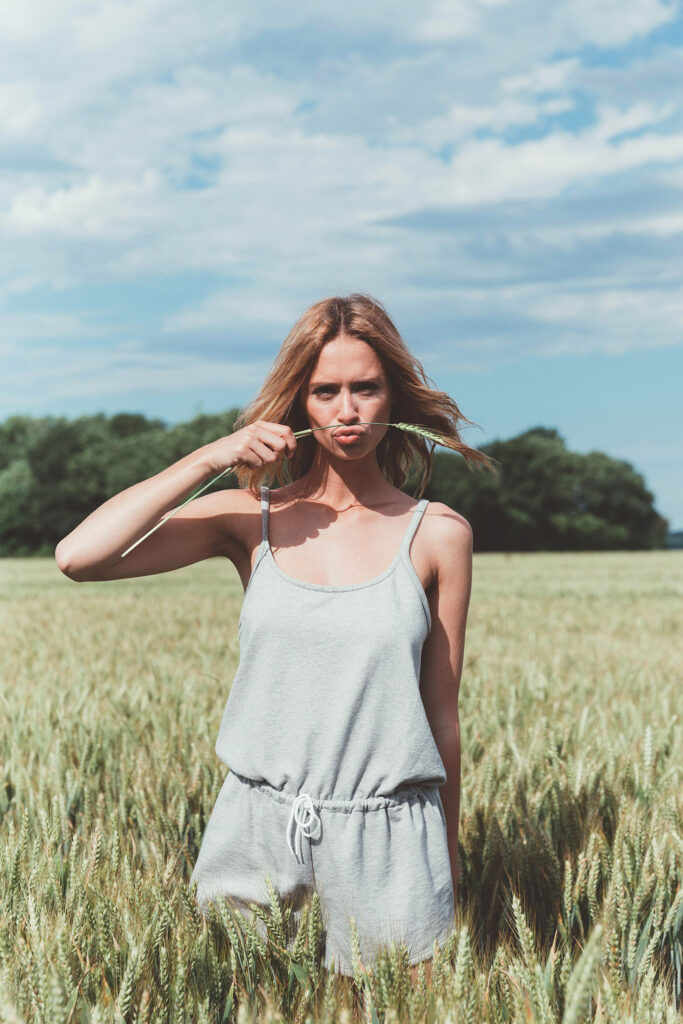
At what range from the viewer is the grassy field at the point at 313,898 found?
1497 millimetres

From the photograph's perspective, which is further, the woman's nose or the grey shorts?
the woman's nose

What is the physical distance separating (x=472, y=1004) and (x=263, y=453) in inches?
40.9

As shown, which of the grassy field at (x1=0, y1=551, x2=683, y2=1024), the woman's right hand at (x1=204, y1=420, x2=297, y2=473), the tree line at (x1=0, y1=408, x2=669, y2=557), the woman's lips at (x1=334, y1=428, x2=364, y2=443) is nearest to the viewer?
the grassy field at (x1=0, y1=551, x2=683, y2=1024)

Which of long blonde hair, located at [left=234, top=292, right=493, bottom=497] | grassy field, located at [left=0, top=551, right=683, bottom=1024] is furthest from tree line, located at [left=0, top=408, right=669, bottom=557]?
long blonde hair, located at [left=234, top=292, right=493, bottom=497]

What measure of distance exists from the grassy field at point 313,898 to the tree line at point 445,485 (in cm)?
3197

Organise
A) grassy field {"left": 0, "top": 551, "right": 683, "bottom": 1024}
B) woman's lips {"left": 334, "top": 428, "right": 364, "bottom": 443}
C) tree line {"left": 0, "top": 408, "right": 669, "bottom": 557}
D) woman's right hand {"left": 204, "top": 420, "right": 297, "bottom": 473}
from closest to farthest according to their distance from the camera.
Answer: grassy field {"left": 0, "top": 551, "right": 683, "bottom": 1024}
woman's right hand {"left": 204, "top": 420, "right": 297, "bottom": 473}
woman's lips {"left": 334, "top": 428, "right": 364, "bottom": 443}
tree line {"left": 0, "top": 408, "right": 669, "bottom": 557}

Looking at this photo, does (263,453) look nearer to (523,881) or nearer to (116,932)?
(116,932)

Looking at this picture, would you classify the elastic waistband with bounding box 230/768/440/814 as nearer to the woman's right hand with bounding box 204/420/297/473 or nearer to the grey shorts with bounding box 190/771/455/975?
the grey shorts with bounding box 190/771/455/975

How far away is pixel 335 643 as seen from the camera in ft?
6.11

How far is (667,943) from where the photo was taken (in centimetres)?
239

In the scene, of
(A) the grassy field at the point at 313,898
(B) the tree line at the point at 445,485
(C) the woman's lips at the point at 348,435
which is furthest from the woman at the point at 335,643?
(B) the tree line at the point at 445,485

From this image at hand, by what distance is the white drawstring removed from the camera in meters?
1.84

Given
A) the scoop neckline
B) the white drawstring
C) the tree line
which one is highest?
the tree line

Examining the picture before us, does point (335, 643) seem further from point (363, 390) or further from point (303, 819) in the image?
point (363, 390)
